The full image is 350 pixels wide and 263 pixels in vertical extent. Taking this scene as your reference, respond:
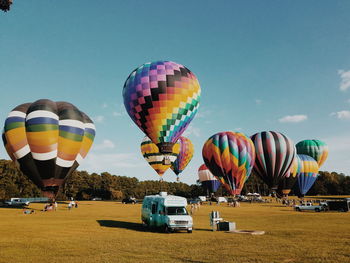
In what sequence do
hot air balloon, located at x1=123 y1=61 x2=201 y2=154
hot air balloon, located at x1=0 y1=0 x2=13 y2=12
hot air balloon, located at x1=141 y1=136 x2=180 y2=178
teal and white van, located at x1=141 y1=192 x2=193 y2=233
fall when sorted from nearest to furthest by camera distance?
hot air balloon, located at x1=0 y1=0 x2=13 y2=12, teal and white van, located at x1=141 y1=192 x2=193 y2=233, hot air balloon, located at x1=123 y1=61 x2=201 y2=154, hot air balloon, located at x1=141 y1=136 x2=180 y2=178

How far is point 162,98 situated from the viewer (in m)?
37.1

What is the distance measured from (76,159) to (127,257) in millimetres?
31263

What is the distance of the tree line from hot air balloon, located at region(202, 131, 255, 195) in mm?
27044

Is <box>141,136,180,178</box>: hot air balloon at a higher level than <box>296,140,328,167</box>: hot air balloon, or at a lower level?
lower

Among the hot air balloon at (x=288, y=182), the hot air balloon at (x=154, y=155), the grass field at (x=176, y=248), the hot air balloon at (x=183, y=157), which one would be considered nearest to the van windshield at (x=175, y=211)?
the grass field at (x=176, y=248)

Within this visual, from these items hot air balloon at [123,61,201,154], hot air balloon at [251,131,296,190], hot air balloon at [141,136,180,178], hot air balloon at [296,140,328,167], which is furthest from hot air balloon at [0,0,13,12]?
hot air balloon at [296,140,328,167]

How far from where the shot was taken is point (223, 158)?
51250mm

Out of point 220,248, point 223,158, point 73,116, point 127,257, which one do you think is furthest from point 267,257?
point 223,158

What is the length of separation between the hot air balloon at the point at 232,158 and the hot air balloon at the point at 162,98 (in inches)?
530

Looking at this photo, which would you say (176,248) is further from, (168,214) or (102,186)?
(102,186)

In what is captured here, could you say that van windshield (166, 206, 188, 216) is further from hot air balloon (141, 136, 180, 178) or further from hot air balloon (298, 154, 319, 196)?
hot air balloon (298, 154, 319, 196)

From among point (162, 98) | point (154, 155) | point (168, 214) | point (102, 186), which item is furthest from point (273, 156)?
point (102, 186)

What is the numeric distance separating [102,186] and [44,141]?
3278 inches

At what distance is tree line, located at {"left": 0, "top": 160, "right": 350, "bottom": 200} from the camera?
87.6 m
